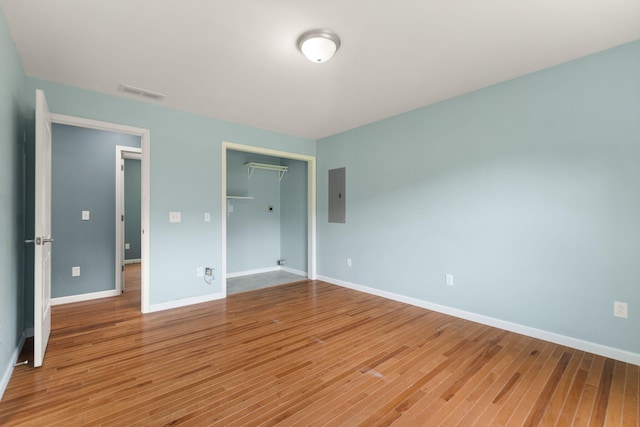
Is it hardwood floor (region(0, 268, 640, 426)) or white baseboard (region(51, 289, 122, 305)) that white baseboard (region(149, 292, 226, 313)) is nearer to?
hardwood floor (region(0, 268, 640, 426))

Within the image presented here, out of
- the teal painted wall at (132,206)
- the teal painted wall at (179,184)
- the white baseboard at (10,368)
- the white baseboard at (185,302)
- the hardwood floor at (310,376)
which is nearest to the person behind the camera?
the hardwood floor at (310,376)

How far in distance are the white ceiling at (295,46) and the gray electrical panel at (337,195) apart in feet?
5.17

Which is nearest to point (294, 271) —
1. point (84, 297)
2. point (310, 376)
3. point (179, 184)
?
point (179, 184)

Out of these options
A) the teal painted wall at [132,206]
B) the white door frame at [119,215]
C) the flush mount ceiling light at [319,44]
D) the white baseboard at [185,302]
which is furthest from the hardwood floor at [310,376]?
the teal painted wall at [132,206]

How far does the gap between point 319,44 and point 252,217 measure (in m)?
3.95

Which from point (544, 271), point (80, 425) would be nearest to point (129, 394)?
point (80, 425)

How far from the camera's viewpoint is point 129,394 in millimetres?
1891

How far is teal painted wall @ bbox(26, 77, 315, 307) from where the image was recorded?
10.9 ft

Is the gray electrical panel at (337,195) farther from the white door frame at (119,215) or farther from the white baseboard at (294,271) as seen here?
the white door frame at (119,215)

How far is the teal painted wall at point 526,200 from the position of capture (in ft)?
7.64

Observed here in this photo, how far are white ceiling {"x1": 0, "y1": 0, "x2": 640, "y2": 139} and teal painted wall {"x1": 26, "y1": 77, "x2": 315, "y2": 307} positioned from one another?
0.27 metres

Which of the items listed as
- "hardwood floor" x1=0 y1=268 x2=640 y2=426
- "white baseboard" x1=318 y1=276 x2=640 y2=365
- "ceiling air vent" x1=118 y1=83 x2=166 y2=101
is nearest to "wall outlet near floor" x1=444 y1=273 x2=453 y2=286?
"white baseboard" x1=318 y1=276 x2=640 y2=365

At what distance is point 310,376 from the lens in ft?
6.89

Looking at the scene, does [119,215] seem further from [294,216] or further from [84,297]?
[294,216]
